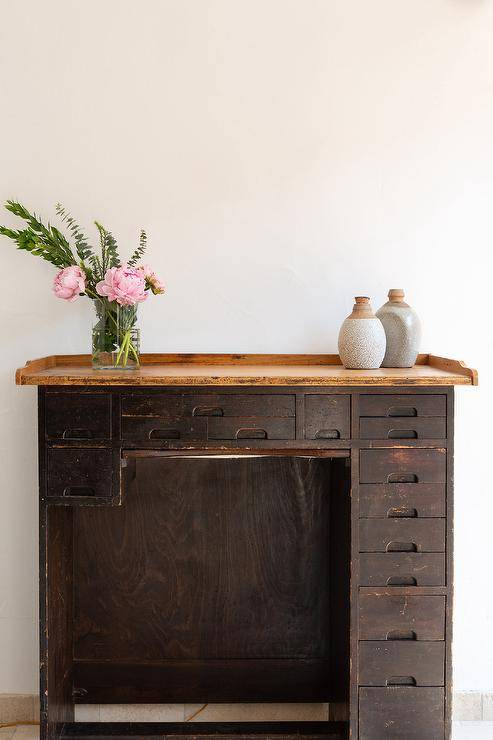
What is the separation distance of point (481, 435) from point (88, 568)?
1.37 metres

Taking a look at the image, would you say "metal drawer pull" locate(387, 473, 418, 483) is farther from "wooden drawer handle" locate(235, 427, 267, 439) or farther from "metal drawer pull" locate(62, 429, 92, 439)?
"metal drawer pull" locate(62, 429, 92, 439)

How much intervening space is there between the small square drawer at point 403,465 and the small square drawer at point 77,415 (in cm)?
71

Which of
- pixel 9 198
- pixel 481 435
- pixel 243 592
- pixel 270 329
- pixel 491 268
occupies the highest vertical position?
pixel 9 198

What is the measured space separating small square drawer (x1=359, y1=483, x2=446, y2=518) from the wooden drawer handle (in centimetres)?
31

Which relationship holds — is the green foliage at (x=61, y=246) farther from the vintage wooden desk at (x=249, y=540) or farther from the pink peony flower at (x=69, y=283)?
the vintage wooden desk at (x=249, y=540)

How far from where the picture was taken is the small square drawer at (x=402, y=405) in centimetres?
195

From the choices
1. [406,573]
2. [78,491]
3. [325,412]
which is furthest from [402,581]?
[78,491]

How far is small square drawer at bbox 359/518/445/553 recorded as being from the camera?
197 cm

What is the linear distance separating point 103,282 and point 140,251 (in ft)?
0.86

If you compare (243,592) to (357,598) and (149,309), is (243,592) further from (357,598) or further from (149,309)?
(149,309)

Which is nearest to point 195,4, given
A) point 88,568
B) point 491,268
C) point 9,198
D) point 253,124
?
point 253,124

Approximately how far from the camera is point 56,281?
→ 79.4 inches

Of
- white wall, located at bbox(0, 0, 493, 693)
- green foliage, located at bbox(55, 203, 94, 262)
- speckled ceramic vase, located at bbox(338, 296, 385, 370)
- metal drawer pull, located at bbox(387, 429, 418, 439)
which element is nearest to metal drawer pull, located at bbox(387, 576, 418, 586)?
metal drawer pull, located at bbox(387, 429, 418, 439)

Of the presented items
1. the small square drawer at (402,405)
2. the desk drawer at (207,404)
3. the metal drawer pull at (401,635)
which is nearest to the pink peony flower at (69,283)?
the desk drawer at (207,404)
